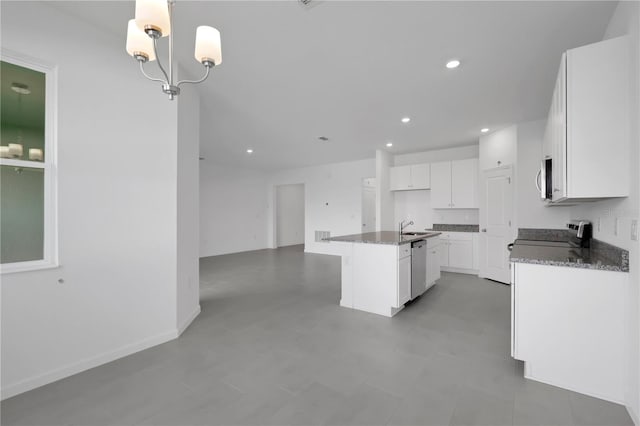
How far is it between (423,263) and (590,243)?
5.93ft

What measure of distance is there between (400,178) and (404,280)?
3534 millimetres

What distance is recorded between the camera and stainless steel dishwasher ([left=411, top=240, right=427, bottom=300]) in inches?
143

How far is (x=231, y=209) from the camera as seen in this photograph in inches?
328

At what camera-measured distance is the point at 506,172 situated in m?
4.73

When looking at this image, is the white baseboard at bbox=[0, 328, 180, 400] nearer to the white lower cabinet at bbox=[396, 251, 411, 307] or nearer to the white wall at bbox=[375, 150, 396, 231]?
the white lower cabinet at bbox=[396, 251, 411, 307]

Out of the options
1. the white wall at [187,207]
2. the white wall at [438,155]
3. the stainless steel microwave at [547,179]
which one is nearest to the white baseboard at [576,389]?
the stainless steel microwave at [547,179]

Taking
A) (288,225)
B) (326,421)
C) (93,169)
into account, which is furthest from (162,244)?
(288,225)

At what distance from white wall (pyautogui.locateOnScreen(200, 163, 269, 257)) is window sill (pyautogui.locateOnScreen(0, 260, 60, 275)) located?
5.67 meters

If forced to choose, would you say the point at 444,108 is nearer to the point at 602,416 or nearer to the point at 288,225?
the point at 602,416

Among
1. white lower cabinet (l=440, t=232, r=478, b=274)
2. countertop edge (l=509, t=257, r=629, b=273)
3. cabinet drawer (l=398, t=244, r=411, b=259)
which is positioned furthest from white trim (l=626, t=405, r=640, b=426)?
white lower cabinet (l=440, t=232, r=478, b=274)

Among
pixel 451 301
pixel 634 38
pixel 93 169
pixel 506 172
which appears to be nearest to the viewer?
pixel 634 38

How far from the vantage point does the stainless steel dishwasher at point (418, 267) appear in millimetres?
3639

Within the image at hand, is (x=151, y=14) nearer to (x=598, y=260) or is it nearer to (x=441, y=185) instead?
(x=598, y=260)

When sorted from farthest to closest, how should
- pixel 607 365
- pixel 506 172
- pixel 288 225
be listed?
pixel 288 225 → pixel 506 172 → pixel 607 365
